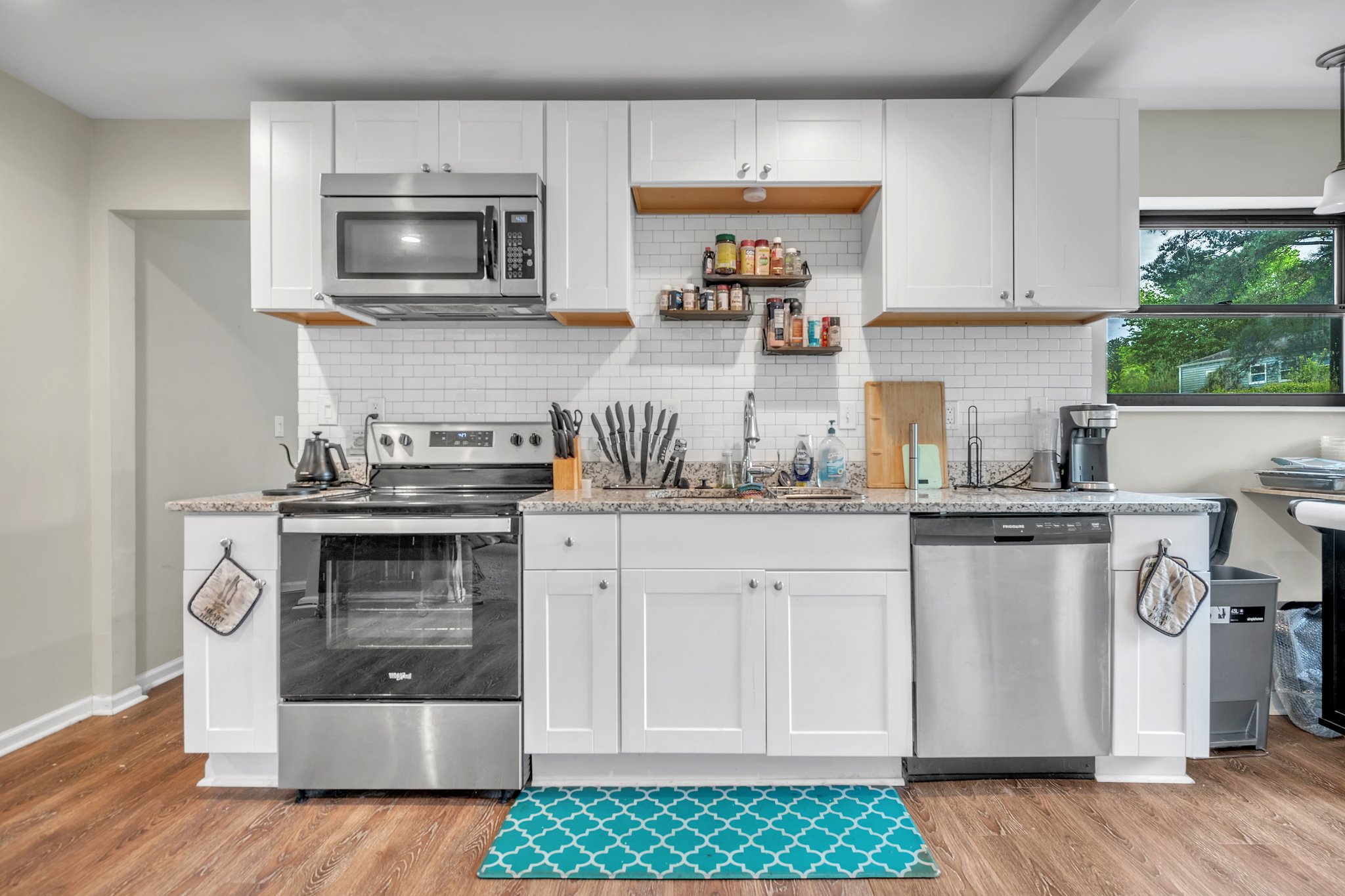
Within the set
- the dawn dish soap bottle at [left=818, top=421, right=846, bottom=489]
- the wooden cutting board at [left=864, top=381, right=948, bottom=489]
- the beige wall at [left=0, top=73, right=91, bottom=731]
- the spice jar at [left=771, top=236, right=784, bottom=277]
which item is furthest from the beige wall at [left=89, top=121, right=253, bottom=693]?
the wooden cutting board at [left=864, top=381, right=948, bottom=489]

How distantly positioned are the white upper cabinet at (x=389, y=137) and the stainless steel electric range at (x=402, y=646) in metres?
1.31

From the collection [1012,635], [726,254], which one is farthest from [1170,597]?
[726,254]

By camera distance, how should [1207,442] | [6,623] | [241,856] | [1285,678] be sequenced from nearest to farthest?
1. [241,856]
2. [6,623]
3. [1285,678]
4. [1207,442]

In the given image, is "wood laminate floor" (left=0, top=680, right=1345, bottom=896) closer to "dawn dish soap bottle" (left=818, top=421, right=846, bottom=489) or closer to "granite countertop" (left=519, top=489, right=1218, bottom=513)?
"granite countertop" (left=519, top=489, right=1218, bottom=513)

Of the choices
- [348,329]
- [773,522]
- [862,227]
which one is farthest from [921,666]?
[348,329]

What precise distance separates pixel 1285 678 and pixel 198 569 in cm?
419

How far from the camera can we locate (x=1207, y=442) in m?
3.13

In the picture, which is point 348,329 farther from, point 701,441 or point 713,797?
point 713,797

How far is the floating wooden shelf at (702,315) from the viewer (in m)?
2.86

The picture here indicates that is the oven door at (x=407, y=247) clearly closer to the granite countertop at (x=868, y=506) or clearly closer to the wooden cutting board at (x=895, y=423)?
the granite countertop at (x=868, y=506)

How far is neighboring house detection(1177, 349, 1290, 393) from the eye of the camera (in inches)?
126

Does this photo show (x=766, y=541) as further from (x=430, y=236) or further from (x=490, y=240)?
(x=430, y=236)

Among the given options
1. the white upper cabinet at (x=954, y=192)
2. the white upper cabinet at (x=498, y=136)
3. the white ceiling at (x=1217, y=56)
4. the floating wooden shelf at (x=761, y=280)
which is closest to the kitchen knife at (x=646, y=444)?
the floating wooden shelf at (x=761, y=280)

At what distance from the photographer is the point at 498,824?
2.18m
